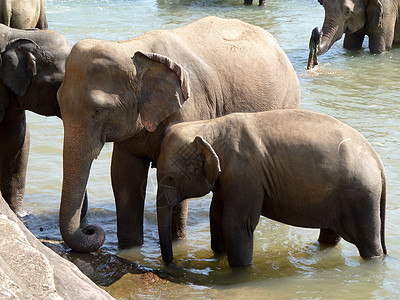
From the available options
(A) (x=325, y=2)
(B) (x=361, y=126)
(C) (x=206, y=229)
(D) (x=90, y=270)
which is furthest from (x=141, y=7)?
(D) (x=90, y=270)

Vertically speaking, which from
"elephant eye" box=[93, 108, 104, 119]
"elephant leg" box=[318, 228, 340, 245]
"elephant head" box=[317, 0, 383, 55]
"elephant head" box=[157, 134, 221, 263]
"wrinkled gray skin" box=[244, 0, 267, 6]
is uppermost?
"elephant eye" box=[93, 108, 104, 119]

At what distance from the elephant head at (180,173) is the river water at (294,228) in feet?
1.27

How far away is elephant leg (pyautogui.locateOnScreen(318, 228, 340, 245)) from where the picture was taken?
534cm

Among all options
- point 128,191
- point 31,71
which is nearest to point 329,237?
point 128,191

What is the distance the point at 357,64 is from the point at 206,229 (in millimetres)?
7228

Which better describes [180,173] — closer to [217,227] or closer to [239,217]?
[239,217]

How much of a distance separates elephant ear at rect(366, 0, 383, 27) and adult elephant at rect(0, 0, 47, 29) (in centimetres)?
575

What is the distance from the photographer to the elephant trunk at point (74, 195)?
454 centimetres

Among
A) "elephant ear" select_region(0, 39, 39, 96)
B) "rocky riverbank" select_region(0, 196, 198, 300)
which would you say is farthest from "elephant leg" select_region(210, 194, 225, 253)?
"rocky riverbank" select_region(0, 196, 198, 300)

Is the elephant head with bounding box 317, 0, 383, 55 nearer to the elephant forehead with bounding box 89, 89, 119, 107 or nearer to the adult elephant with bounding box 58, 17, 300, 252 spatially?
the adult elephant with bounding box 58, 17, 300, 252

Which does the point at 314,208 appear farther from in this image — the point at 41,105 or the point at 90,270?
the point at 41,105

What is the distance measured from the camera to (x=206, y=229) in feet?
19.1

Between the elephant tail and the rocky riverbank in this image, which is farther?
the elephant tail

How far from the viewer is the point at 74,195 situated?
4574mm
